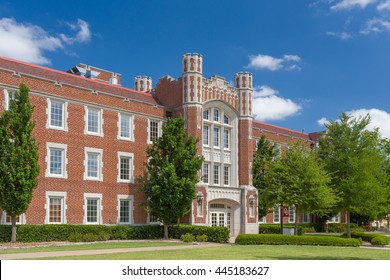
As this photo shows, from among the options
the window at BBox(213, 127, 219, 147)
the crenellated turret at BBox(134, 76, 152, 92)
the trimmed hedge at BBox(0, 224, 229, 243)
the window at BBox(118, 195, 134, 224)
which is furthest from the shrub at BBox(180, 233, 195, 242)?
the crenellated turret at BBox(134, 76, 152, 92)

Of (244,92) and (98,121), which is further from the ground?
(244,92)

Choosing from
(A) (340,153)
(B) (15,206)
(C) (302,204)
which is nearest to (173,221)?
(C) (302,204)

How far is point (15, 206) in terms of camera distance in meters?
28.3

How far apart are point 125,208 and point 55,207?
5.91 meters

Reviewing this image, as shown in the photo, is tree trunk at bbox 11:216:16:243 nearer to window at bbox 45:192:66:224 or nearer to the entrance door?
window at bbox 45:192:66:224

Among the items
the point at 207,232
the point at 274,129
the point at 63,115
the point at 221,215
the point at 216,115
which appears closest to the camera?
the point at 63,115

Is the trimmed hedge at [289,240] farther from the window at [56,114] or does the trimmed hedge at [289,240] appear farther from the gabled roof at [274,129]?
the gabled roof at [274,129]

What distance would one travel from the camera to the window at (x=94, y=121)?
117 ft

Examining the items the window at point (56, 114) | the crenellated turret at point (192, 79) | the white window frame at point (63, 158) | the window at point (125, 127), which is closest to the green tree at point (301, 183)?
the crenellated turret at point (192, 79)

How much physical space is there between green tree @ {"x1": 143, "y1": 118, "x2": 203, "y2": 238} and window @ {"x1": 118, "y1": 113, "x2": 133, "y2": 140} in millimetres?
2436

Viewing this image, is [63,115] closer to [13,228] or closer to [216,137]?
[13,228]

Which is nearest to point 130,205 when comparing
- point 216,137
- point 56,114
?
point 56,114

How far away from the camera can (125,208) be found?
3709 cm

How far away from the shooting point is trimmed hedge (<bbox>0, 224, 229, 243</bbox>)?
29.7 m
